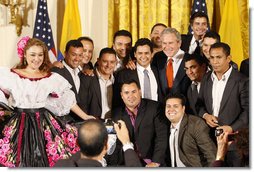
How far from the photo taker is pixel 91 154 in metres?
3.39

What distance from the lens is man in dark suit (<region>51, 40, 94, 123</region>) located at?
4750 millimetres

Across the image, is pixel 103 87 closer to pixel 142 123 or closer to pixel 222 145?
pixel 142 123

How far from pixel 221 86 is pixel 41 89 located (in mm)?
1326

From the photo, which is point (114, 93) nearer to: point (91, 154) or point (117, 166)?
point (117, 166)

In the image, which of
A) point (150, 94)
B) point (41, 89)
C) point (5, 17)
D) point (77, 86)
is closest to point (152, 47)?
point (150, 94)

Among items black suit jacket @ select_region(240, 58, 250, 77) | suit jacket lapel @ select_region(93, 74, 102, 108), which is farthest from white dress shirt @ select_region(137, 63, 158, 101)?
black suit jacket @ select_region(240, 58, 250, 77)

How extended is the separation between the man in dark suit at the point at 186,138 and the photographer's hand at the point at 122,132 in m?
0.34

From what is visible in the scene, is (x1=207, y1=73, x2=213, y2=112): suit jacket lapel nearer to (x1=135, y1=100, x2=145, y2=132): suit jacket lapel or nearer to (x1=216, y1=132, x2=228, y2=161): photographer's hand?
(x1=216, y1=132, x2=228, y2=161): photographer's hand

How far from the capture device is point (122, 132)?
4.36m

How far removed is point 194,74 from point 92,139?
1513 mm

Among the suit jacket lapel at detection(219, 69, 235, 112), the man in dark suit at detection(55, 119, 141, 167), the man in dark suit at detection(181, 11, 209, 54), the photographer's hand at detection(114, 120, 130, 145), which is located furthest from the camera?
the man in dark suit at detection(181, 11, 209, 54)

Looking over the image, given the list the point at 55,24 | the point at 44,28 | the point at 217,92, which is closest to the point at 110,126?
the point at 217,92

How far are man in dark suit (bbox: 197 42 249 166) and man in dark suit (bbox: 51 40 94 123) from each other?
3.05 feet

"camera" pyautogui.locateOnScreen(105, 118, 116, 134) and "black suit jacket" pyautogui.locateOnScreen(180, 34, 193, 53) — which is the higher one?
"black suit jacket" pyautogui.locateOnScreen(180, 34, 193, 53)
